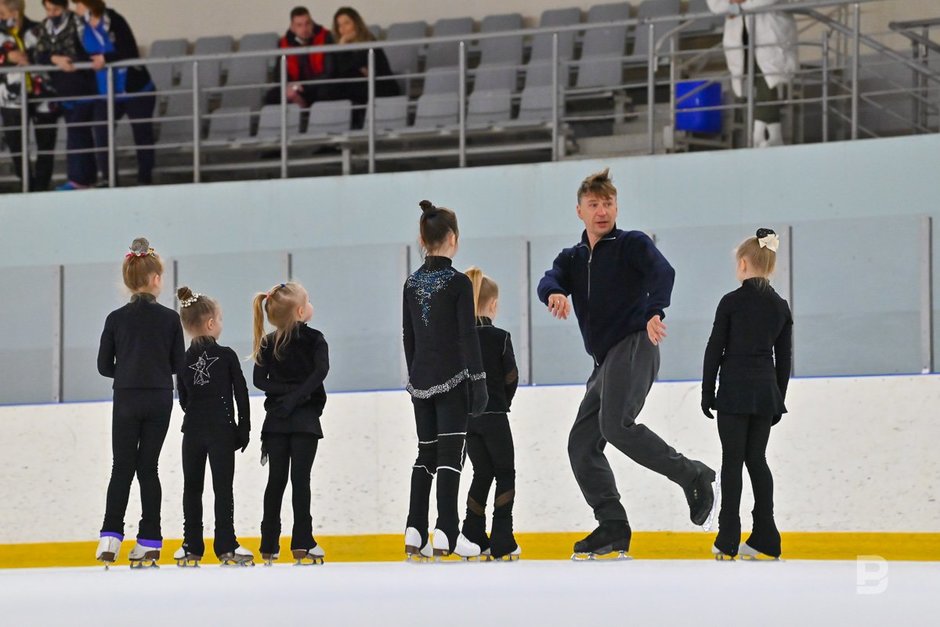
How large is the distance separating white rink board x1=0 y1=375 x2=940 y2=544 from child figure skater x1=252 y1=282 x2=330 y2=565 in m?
1.83

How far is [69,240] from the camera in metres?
9.95

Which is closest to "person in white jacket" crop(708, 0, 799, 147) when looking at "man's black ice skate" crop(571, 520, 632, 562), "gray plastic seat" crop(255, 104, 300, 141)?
"gray plastic seat" crop(255, 104, 300, 141)

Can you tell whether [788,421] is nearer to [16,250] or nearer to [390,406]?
[390,406]

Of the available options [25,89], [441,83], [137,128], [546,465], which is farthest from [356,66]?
[546,465]

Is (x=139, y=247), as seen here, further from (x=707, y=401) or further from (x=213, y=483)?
(x=707, y=401)

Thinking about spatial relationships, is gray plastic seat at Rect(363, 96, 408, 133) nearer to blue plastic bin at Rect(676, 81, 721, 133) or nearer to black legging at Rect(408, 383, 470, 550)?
blue plastic bin at Rect(676, 81, 721, 133)

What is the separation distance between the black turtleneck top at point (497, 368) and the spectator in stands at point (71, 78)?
18.0ft

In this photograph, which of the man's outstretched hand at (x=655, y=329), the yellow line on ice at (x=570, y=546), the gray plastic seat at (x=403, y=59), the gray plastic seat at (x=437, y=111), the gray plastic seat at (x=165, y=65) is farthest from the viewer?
the gray plastic seat at (x=165, y=65)

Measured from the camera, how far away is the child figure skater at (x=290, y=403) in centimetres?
557

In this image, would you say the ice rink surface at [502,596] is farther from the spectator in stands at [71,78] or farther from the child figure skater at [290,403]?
the spectator in stands at [71,78]

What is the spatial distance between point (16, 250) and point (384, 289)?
3120 mm

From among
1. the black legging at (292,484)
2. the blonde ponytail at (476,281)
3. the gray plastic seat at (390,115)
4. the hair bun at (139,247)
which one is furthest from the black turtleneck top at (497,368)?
the gray plastic seat at (390,115)

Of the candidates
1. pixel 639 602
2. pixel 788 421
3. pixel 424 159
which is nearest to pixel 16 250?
pixel 424 159

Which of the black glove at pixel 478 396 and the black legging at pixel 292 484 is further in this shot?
the black legging at pixel 292 484
